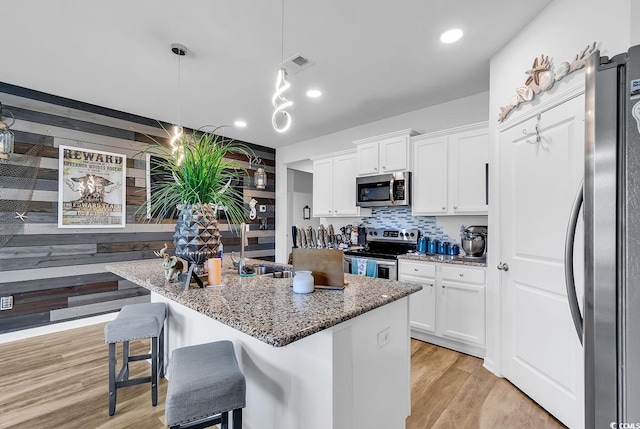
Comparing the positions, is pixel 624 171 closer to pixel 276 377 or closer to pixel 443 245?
pixel 276 377

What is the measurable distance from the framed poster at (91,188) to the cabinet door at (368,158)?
3163mm

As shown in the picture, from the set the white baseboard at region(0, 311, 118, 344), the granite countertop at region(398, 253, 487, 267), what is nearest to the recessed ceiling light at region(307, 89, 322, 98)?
the granite countertop at region(398, 253, 487, 267)

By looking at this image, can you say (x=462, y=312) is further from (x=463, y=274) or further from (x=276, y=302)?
(x=276, y=302)

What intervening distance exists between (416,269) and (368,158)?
163cm

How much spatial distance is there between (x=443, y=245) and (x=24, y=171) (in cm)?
481

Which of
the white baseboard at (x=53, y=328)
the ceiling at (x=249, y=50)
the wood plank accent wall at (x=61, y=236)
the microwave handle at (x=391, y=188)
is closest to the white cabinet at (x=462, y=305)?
the microwave handle at (x=391, y=188)

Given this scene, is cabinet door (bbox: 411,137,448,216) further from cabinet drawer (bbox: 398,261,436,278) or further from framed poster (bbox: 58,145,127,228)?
framed poster (bbox: 58,145,127,228)

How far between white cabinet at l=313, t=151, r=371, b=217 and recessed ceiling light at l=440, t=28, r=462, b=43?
6.78 ft

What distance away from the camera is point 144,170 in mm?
4016

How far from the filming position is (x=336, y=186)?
4512mm

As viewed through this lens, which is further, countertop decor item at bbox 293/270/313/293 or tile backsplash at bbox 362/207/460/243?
tile backsplash at bbox 362/207/460/243

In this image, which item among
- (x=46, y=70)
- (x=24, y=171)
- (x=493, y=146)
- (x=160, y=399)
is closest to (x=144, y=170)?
(x=24, y=171)

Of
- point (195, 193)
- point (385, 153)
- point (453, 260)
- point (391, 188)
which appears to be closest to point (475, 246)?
point (453, 260)

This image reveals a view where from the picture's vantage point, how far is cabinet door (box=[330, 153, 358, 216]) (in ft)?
14.1
